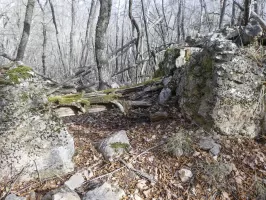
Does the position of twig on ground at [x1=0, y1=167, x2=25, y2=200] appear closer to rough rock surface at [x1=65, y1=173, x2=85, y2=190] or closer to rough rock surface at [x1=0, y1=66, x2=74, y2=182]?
rough rock surface at [x1=0, y1=66, x2=74, y2=182]

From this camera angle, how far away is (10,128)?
136 inches

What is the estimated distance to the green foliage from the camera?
12.0ft

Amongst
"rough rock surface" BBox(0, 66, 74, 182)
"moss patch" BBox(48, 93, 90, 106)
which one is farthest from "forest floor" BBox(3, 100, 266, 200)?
"moss patch" BBox(48, 93, 90, 106)

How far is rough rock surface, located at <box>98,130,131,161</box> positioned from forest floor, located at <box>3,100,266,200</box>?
92 millimetres

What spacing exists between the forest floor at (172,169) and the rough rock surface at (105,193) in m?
0.11

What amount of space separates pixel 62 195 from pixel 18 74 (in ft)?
5.97

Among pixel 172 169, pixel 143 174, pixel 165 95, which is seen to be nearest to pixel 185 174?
pixel 172 169

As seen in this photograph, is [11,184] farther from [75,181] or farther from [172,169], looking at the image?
[172,169]

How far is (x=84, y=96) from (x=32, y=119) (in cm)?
201

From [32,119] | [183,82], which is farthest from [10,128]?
[183,82]

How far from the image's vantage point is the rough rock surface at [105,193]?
9.82 ft

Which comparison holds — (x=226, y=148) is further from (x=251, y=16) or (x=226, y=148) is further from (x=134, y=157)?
(x=251, y=16)

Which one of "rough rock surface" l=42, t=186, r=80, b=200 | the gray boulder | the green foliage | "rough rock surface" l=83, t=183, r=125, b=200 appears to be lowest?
"rough rock surface" l=83, t=183, r=125, b=200

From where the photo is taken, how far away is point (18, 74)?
12.3 feet
